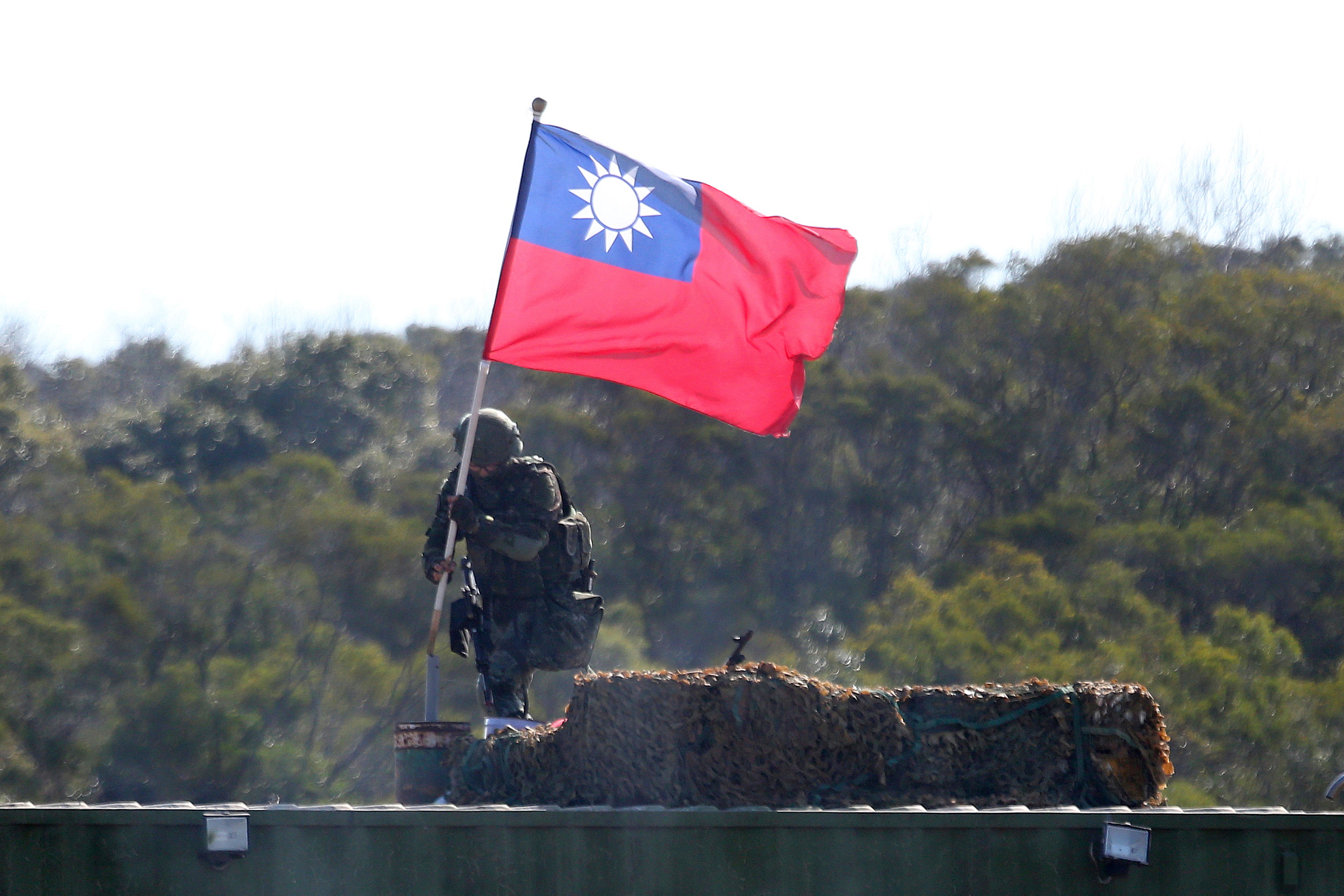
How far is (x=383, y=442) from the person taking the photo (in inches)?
1048

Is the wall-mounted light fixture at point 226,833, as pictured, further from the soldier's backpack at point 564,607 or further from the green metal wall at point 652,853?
the soldier's backpack at point 564,607

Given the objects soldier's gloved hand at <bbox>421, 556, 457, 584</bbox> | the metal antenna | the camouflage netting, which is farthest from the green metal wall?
soldier's gloved hand at <bbox>421, 556, 457, 584</bbox>

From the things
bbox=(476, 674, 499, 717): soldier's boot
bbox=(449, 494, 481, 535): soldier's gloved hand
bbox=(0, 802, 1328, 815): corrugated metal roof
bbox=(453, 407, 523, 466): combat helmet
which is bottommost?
bbox=(0, 802, 1328, 815): corrugated metal roof

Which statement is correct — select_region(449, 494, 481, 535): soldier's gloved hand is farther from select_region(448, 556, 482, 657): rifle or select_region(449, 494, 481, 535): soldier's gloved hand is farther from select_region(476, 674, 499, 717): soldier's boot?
select_region(476, 674, 499, 717): soldier's boot

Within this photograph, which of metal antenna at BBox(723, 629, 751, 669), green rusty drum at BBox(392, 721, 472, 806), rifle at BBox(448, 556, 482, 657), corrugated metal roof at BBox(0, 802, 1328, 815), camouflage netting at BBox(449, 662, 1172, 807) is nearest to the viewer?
corrugated metal roof at BBox(0, 802, 1328, 815)

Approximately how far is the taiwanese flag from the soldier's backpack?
24.1 inches

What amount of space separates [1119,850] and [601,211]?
359 centimetres

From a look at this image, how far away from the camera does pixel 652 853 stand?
4793mm

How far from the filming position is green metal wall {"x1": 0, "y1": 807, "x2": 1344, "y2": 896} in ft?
15.2

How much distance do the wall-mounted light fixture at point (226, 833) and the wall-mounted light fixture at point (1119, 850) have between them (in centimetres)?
250

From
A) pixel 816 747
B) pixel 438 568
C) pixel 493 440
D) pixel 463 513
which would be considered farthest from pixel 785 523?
pixel 816 747

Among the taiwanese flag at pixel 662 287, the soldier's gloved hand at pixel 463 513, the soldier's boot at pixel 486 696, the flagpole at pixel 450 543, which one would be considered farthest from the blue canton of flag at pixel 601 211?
the soldier's boot at pixel 486 696

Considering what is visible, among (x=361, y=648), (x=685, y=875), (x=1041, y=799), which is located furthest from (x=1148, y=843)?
(x=361, y=648)

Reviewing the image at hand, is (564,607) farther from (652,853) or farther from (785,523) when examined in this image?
(785,523)
